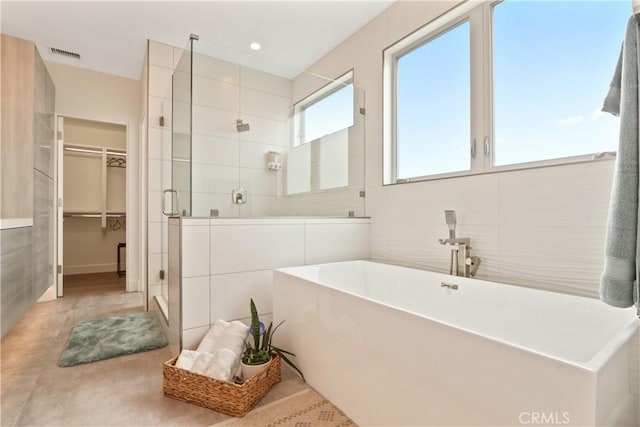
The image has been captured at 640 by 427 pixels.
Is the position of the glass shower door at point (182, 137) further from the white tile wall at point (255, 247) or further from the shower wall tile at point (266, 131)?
the shower wall tile at point (266, 131)

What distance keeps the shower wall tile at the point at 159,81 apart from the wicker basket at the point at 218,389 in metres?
2.56

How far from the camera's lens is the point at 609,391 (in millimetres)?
806

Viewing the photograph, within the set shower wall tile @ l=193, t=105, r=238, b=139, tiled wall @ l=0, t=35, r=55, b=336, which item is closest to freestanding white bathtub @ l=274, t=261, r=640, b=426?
shower wall tile @ l=193, t=105, r=238, b=139

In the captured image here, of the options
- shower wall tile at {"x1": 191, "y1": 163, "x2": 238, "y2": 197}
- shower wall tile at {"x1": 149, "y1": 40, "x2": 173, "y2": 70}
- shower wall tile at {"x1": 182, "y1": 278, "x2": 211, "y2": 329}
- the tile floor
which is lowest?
the tile floor

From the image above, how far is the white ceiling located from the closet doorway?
1.61m

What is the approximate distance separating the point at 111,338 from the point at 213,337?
3.43ft

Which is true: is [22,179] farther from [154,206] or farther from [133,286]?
[133,286]

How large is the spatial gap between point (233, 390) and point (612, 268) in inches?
58.0

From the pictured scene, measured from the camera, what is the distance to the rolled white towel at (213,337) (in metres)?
1.72

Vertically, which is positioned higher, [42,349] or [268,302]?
[268,302]

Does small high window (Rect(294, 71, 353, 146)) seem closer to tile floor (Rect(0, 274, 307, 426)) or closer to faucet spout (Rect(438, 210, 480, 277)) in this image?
faucet spout (Rect(438, 210, 480, 277))

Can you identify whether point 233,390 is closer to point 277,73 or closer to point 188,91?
point 188,91

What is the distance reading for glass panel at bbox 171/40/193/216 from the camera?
2199 mm

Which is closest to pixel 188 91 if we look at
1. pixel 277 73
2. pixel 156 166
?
pixel 277 73
